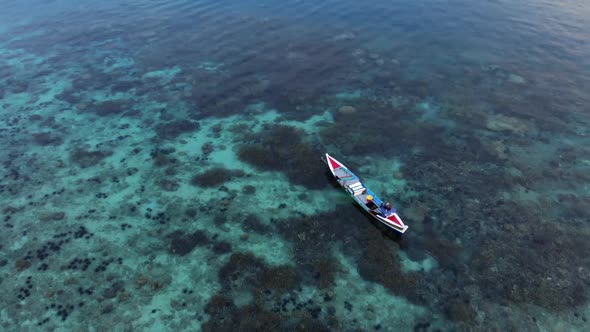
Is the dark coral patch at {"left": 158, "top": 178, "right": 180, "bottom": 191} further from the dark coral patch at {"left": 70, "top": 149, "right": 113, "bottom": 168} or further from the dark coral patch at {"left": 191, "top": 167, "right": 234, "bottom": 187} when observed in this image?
the dark coral patch at {"left": 70, "top": 149, "right": 113, "bottom": 168}

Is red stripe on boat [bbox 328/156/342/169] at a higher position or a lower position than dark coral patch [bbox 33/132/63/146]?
lower

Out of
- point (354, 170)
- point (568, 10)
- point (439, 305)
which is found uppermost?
point (568, 10)

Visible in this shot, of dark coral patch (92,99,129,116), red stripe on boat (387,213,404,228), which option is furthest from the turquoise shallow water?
red stripe on boat (387,213,404,228)

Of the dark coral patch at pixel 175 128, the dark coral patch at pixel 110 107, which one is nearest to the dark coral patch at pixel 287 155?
the dark coral patch at pixel 175 128

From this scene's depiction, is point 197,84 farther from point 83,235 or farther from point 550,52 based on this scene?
point 550,52

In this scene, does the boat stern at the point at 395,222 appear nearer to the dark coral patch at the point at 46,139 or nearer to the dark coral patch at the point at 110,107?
the dark coral patch at the point at 110,107

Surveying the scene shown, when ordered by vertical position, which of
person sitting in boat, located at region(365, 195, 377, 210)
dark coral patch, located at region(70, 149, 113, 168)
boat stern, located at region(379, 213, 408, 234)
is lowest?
boat stern, located at region(379, 213, 408, 234)

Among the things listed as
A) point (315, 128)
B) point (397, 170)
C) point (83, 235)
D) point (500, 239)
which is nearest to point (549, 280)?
point (500, 239)

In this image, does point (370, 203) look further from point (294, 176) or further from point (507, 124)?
point (507, 124)
